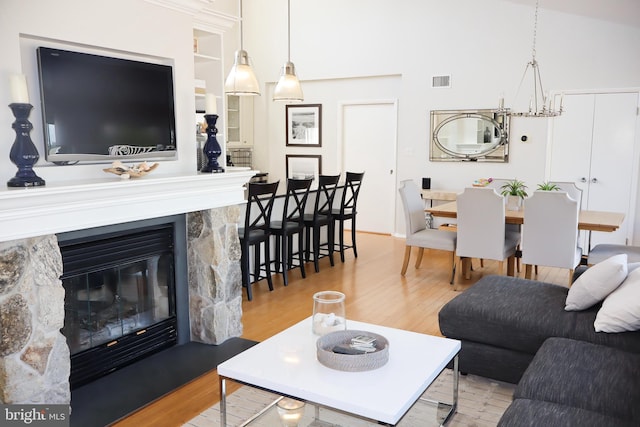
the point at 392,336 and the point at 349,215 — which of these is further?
the point at 349,215

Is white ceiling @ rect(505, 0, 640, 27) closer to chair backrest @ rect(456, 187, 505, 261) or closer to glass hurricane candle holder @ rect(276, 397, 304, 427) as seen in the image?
chair backrest @ rect(456, 187, 505, 261)

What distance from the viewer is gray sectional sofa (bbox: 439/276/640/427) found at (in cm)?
200

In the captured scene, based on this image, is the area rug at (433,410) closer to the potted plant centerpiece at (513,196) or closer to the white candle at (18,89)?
the white candle at (18,89)

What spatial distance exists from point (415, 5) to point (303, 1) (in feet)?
5.96

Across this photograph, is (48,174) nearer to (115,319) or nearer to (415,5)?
(115,319)

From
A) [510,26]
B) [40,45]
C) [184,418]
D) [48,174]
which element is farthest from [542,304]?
[510,26]

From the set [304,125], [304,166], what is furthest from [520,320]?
[304,125]

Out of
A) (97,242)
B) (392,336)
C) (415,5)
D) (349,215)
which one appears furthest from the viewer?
(415,5)

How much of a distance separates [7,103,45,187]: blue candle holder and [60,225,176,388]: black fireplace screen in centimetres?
49

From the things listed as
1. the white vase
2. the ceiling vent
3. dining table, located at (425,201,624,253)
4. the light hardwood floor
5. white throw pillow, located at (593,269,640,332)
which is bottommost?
the light hardwood floor

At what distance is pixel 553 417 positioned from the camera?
1924 mm

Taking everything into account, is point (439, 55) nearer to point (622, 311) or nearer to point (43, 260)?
point (622, 311)

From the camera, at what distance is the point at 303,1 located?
8062 millimetres

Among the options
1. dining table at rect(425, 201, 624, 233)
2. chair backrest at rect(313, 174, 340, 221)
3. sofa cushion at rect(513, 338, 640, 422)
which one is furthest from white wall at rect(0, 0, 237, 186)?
dining table at rect(425, 201, 624, 233)
